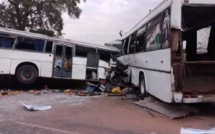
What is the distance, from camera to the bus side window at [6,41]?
13.7 m

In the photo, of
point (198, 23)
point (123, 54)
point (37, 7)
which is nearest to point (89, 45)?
point (123, 54)

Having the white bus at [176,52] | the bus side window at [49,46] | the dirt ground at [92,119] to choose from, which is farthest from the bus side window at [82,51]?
the dirt ground at [92,119]

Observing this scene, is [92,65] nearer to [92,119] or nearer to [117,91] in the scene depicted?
[117,91]

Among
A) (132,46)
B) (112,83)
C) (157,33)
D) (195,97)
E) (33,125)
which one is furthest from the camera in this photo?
(112,83)

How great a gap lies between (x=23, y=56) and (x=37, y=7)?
43.9 ft

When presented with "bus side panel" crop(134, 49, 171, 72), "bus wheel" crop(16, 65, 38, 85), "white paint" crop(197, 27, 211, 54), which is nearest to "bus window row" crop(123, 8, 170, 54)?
"bus side panel" crop(134, 49, 171, 72)

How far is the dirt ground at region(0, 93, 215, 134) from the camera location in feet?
22.7

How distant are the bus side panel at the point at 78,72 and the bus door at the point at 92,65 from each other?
10.1 inches

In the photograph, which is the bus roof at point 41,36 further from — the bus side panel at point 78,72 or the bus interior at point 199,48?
the bus interior at point 199,48

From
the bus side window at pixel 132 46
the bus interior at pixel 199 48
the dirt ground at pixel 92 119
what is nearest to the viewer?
the dirt ground at pixel 92 119

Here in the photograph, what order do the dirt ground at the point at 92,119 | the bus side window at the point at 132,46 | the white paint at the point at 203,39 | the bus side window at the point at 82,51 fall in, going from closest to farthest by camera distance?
the dirt ground at the point at 92,119 < the white paint at the point at 203,39 < the bus side window at the point at 132,46 < the bus side window at the point at 82,51

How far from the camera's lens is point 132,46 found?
44.3ft

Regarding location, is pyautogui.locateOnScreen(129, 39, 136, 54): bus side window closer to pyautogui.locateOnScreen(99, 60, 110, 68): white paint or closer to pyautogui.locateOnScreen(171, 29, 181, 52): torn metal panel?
pyautogui.locateOnScreen(99, 60, 110, 68): white paint

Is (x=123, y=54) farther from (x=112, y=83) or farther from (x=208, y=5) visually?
→ (x=208, y=5)
